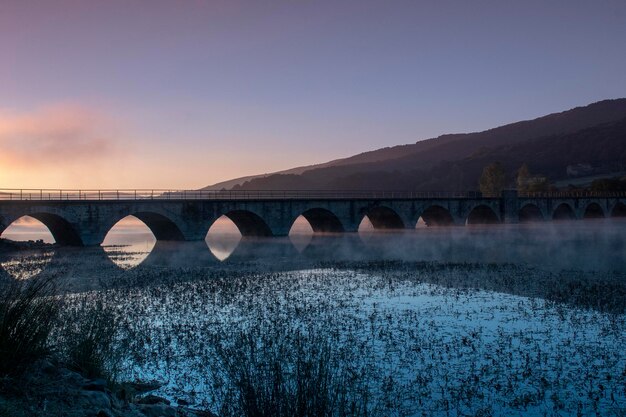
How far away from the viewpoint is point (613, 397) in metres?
9.45

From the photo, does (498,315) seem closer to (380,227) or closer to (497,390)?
(497,390)

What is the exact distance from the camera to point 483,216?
8856cm

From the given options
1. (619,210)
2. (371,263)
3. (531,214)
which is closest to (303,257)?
(371,263)

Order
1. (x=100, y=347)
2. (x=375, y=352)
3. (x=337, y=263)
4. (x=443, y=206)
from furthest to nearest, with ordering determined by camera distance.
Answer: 1. (x=443, y=206)
2. (x=337, y=263)
3. (x=375, y=352)
4. (x=100, y=347)

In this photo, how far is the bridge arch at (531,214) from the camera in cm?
9156

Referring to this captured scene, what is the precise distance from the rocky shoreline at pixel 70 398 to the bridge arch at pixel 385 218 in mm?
61678

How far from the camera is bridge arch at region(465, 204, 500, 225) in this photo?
84750mm

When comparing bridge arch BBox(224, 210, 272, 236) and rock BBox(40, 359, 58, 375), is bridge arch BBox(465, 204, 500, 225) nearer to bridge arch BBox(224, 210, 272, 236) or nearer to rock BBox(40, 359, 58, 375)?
bridge arch BBox(224, 210, 272, 236)

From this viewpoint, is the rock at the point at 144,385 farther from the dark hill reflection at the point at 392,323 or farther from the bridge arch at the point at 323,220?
the bridge arch at the point at 323,220

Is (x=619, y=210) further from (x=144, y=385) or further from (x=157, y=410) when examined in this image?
(x=157, y=410)

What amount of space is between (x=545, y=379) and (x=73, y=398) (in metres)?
8.28

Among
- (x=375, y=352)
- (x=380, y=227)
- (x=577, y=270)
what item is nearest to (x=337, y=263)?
(x=577, y=270)

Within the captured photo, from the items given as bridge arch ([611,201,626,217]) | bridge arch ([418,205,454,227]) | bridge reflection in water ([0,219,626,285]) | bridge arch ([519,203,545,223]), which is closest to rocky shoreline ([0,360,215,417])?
bridge reflection in water ([0,219,626,285])

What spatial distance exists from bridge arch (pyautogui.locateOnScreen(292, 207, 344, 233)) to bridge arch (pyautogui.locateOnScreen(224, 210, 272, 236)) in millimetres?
6521
